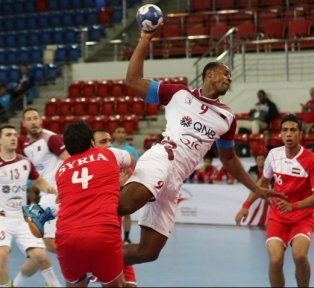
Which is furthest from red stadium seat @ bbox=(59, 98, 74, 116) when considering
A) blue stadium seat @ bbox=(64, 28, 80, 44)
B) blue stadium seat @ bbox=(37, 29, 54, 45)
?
blue stadium seat @ bbox=(37, 29, 54, 45)

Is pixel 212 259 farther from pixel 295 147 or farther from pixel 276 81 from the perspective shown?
pixel 276 81

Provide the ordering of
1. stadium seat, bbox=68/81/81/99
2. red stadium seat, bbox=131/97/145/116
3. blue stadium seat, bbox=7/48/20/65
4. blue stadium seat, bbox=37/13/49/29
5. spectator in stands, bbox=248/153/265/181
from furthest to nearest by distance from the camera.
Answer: blue stadium seat, bbox=37/13/49/29 → blue stadium seat, bbox=7/48/20/65 → stadium seat, bbox=68/81/81/99 → red stadium seat, bbox=131/97/145/116 → spectator in stands, bbox=248/153/265/181

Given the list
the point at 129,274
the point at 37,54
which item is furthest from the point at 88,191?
the point at 37,54

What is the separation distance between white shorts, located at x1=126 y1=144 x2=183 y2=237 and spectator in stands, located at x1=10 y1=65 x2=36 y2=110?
48.6 feet

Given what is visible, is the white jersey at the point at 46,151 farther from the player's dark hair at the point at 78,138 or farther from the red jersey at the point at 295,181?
the player's dark hair at the point at 78,138

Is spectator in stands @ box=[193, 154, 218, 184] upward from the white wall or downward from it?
downward

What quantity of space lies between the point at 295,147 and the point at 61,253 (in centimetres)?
285

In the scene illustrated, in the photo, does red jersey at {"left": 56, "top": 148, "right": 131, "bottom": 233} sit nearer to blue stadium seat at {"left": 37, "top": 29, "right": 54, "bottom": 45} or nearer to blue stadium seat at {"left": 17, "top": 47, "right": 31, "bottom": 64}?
blue stadium seat at {"left": 17, "top": 47, "right": 31, "bottom": 64}

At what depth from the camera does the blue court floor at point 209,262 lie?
870 centimetres

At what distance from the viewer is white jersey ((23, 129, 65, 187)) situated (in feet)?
28.5

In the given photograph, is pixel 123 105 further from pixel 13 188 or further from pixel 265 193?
pixel 265 193

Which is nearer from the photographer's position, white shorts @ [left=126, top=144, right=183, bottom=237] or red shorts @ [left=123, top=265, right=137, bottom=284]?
white shorts @ [left=126, top=144, right=183, bottom=237]

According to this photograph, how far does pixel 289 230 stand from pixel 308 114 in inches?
313

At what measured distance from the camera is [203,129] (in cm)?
582
